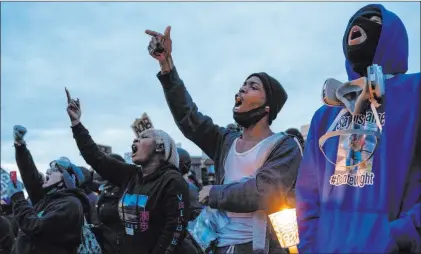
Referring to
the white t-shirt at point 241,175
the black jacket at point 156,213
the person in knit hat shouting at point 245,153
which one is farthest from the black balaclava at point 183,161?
the white t-shirt at point 241,175

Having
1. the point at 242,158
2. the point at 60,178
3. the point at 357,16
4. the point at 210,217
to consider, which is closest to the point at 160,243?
the point at 210,217

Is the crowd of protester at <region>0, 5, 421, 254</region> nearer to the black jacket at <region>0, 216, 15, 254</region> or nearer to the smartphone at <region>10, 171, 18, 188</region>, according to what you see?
the smartphone at <region>10, 171, 18, 188</region>

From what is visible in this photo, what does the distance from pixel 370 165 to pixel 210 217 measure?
1.54 m

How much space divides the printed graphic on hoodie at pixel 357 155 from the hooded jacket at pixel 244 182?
101 cm

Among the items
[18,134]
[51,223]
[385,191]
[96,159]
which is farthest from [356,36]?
[18,134]

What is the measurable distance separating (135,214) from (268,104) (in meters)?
1.51

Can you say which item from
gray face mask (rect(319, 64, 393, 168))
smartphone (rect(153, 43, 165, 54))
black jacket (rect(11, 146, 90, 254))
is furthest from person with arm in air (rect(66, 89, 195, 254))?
gray face mask (rect(319, 64, 393, 168))

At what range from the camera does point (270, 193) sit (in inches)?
136

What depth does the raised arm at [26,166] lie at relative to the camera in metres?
6.55

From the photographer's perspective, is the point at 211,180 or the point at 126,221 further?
the point at 211,180

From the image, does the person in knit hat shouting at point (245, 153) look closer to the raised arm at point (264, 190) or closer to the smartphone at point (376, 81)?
the raised arm at point (264, 190)

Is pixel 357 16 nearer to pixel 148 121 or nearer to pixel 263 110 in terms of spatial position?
pixel 263 110

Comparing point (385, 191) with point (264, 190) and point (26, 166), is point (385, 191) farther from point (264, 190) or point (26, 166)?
point (26, 166)

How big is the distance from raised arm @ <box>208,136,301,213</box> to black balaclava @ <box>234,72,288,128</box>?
1.18 feet
